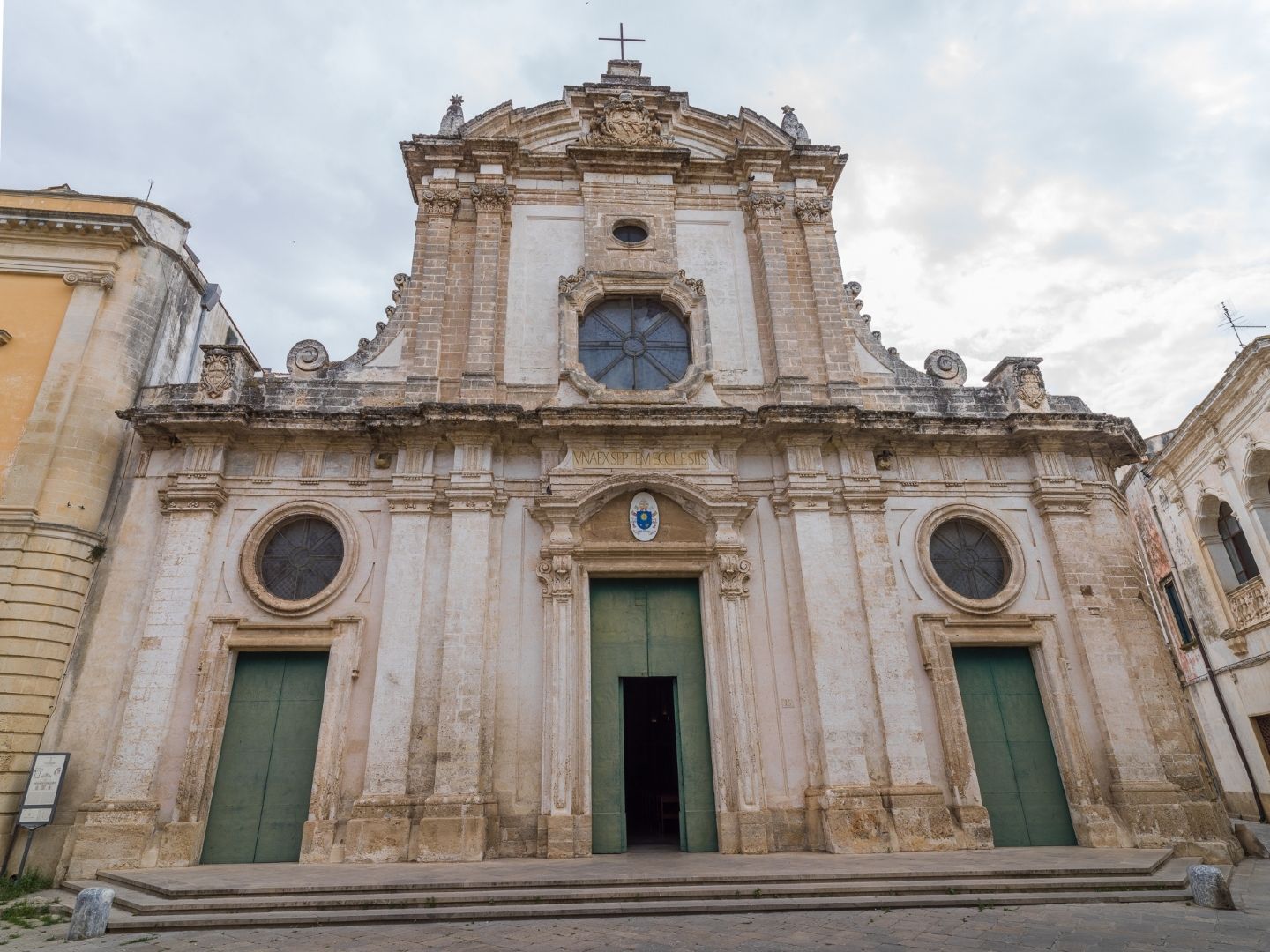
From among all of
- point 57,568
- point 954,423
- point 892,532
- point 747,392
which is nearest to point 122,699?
point 57,568

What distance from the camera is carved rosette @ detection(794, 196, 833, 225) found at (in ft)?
45.8

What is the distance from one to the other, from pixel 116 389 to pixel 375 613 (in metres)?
5.54

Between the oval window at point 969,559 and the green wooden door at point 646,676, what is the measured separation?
3.98m

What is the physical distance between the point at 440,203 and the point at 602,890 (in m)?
11.6

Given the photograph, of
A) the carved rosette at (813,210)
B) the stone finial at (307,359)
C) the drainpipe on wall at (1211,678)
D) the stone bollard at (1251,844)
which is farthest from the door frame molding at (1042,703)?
the stone finial at (307,359)

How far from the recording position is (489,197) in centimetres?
1353

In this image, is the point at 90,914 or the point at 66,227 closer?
the point at 90,914

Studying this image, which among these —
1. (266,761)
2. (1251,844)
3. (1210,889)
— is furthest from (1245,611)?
(266,761)

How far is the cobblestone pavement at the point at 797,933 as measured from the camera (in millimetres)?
5684

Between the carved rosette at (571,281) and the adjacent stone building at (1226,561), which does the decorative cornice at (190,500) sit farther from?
the adjacent stone building at (1226,561)

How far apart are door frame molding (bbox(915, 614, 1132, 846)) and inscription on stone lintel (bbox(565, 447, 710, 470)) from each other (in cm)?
411

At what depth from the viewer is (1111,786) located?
33.7 ft

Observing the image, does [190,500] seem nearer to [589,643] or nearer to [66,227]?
[66,227]

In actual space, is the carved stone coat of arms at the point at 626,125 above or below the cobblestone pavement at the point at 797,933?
above
